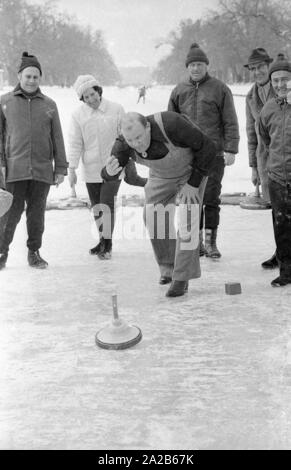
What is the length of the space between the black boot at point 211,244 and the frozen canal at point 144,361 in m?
0.08

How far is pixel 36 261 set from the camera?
13.7 feet

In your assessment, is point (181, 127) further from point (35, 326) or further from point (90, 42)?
point (90, 42)

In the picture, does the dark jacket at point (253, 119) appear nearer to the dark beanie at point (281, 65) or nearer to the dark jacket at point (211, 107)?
the dark jacket at point (211, 107)

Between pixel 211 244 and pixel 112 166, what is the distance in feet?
4.55

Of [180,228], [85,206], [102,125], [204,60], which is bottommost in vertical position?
[85,206]

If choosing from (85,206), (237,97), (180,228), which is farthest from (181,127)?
(237,97)

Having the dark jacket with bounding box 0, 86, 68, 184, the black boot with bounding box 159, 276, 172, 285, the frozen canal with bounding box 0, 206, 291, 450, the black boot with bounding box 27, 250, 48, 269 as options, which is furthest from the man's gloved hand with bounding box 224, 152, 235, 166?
the black boot with bounding box 27, 250, 48, 269

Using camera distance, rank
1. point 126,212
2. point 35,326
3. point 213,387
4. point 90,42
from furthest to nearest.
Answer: point 90,42 < point 126,212 < point 35,326 < point 213,387

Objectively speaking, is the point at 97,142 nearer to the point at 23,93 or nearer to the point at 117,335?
the point at 23,93

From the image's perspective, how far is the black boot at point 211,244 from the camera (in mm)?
4297

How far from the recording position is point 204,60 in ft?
13.2

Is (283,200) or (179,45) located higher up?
(179,45)

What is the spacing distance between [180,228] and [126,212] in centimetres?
264

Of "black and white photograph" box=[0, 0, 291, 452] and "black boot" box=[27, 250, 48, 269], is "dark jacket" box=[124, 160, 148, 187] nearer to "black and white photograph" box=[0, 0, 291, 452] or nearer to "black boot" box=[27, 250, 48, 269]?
"black and white photograph" box=[0, 0, 291, 452]
